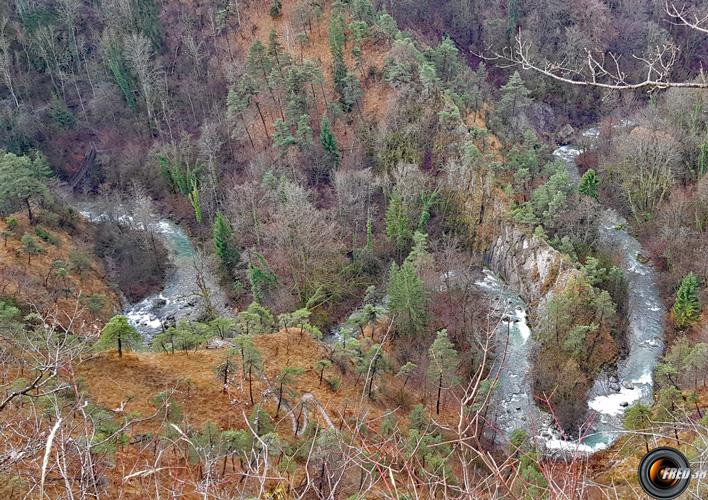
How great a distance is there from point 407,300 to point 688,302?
57.5ft

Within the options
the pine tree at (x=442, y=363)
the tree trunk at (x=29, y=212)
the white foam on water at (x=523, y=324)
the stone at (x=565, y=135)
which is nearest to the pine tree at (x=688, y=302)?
the white foam on water at (x=523, y=324)

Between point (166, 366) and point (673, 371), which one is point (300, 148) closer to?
point (166, 366)

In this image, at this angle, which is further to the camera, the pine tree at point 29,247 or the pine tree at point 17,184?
the pine tree at point 17,184

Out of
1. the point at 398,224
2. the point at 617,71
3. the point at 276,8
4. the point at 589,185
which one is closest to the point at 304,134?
the point at 398,224

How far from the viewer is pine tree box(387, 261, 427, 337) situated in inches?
1216

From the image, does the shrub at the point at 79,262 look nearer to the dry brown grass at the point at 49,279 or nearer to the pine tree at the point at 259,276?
the dry brown grass at the point at 49,279

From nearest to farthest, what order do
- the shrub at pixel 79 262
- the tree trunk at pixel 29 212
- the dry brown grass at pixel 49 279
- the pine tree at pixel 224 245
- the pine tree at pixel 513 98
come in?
the dry brown grass at pixel 49 279 → the shrub at pixel 79 262 → the tree trunk at pixel 29 212 → the pine tree at pixel 224 245 → the pine tree at pixel 513 98

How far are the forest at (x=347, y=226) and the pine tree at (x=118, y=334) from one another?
12 cm

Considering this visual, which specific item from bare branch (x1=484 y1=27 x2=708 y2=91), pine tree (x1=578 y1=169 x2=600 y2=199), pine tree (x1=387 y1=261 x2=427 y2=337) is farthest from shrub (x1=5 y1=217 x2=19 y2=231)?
pine tree (x1=578 y1=169 x2=600 y2=199)

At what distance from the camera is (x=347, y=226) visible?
1615 inches

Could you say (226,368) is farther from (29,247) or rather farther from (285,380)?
(29,247)

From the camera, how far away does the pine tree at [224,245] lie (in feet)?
129

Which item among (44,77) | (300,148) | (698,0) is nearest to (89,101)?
(44,77)

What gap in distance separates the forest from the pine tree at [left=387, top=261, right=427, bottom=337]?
0.54 ft
